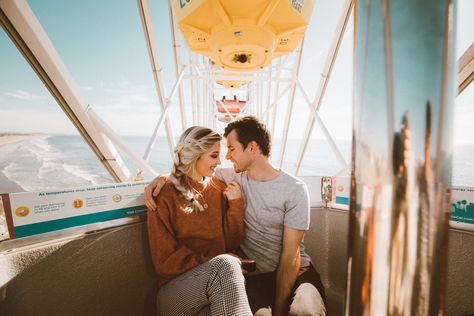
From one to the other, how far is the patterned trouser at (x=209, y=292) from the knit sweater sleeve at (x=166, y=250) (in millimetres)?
44

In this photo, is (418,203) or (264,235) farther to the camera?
(264,235)

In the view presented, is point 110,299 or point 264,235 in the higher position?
point 264,235

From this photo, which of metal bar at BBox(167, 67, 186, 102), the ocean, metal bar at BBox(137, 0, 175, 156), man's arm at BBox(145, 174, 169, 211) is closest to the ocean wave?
the ocean

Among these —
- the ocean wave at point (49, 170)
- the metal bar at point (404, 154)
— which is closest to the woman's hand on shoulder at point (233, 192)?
the metal bar at point (404, 154)

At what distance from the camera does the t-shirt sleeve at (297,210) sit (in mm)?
1321

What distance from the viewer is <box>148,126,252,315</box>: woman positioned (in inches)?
40.0

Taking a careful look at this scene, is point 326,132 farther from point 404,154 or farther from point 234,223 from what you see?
point 404,154

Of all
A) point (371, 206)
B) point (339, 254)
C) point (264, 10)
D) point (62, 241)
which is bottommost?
point (339, 254)

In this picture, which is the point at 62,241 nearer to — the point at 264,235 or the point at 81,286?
the point at 81,286

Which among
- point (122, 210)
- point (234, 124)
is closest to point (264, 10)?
point (234, 124)

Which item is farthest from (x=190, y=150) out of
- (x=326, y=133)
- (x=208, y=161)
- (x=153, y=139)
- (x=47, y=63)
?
(x=326, y=133)

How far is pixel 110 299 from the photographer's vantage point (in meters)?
1.14

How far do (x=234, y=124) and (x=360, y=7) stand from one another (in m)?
1.35

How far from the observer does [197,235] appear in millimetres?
1296
